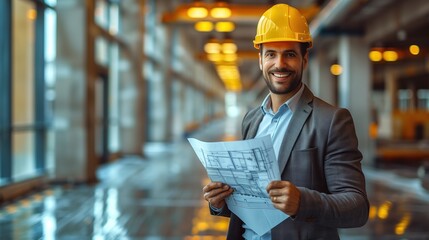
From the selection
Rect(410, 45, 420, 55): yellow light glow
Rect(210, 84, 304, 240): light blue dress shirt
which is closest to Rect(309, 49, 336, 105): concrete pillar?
Rect(410, 45, 420, 55): yellow light glow

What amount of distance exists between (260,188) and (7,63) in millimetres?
8840

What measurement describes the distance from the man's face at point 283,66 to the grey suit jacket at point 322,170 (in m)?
0.08

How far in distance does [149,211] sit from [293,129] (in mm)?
6740

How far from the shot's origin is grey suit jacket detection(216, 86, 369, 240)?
5.35ft

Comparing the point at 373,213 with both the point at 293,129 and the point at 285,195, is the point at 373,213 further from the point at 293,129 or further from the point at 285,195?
the point at 285,195

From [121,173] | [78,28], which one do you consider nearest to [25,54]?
[78,28]

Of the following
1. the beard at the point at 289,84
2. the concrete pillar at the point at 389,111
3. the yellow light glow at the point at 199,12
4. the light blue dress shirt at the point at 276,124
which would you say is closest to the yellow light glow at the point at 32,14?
the yellow light glow at the point at 199,12

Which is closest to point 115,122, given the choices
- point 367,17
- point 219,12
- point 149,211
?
point 219,12

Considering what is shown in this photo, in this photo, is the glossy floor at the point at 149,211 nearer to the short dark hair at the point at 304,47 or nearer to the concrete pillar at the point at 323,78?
the short dark hair at the point at 304,47

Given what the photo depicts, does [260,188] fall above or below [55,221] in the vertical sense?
above

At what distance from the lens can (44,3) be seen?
36.9ft

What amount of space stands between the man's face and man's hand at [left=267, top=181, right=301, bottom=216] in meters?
0.41

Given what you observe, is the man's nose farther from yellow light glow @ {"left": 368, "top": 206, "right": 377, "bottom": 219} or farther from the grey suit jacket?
yellow light glow @ {"left": 368, "top": 206, "right": 377, "bottom": 219}

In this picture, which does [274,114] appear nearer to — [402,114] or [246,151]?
[246,151]
